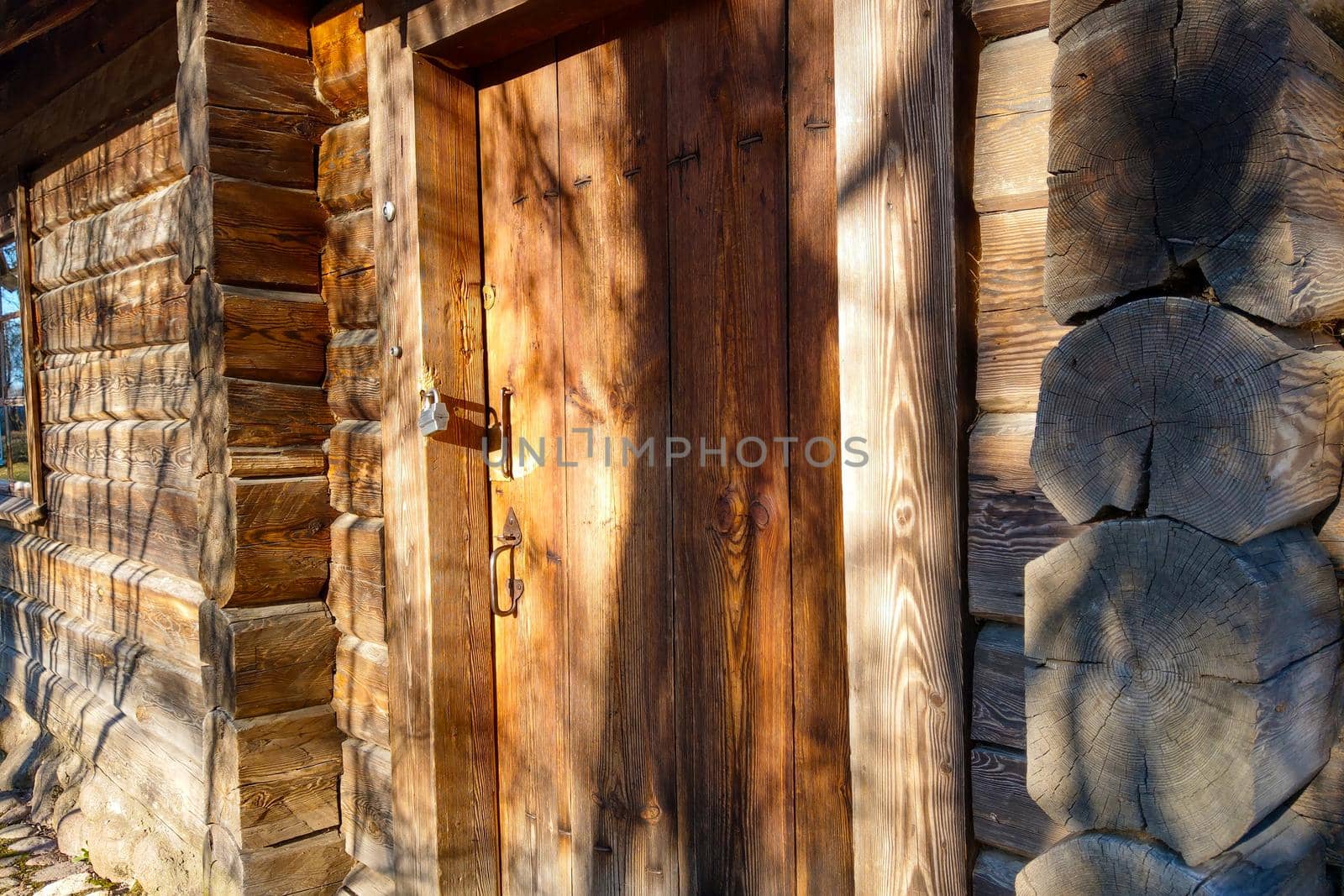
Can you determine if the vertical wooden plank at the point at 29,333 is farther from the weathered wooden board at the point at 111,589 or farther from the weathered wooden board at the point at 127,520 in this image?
the weathered wooden board at the point at 111,589

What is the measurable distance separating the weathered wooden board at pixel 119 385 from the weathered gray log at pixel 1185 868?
2424mm

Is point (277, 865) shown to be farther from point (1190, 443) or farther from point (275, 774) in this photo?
point (1190, 443)

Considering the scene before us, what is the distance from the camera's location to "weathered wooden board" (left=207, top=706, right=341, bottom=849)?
2406mm

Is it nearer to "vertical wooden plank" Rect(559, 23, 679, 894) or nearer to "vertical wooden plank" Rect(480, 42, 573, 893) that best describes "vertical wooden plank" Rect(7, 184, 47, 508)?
"vertical wooden plank" Rect(480, 42, 573, 893)

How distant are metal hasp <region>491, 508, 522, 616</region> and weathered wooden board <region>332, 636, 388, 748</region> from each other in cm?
42

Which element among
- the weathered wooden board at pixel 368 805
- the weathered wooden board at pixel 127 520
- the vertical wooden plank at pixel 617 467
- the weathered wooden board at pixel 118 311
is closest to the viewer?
the vertical wooden plank at pixel 617 467

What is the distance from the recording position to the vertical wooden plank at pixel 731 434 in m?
1.60

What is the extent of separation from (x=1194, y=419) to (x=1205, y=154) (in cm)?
25

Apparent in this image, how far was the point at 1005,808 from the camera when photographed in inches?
46.2

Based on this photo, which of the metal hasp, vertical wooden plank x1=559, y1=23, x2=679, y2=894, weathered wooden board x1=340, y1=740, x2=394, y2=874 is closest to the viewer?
vertical wooden plank x1=559, y1=23, x2=679, y2=894

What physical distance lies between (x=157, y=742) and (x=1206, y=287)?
3376 mm

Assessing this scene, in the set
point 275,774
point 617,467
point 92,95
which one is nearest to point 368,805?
point 275,774

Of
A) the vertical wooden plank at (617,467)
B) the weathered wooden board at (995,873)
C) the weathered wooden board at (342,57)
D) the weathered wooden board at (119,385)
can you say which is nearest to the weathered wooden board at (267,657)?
the weathered wooden board at (119,385)

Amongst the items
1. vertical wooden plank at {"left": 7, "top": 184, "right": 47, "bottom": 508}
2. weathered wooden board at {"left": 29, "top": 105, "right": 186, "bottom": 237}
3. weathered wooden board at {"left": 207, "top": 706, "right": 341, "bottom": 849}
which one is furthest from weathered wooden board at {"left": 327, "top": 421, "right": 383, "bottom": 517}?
vertical wooden plank at {"left": 7, "top": 184, "right": 47, "bottom": 508}
